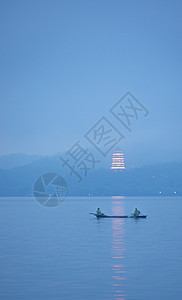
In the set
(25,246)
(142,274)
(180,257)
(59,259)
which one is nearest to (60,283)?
(142,274)

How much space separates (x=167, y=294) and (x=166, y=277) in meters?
3.59

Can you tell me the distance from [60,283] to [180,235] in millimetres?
24678

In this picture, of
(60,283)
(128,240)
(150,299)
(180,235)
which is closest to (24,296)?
(60,283)

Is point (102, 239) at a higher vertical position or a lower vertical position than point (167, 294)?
higher

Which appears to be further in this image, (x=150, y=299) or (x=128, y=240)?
(x=128, y=240)

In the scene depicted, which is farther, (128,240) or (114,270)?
(128,240)

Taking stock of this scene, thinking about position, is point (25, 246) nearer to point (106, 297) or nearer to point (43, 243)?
point (43, 243)

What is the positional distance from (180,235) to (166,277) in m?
22.1

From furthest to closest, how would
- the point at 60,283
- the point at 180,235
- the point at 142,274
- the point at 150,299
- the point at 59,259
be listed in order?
the point at 180,235
the point at 59,259
the point at 142,274
the point at 60,283
the point at 150,299

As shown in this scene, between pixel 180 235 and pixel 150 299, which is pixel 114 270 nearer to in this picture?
pixel 150 299

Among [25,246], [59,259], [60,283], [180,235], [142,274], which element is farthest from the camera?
[180,235]

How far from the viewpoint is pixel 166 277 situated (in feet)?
78.1

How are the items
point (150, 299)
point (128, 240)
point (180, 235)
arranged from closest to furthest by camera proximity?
point (150, 299), point (128, 240), point (180, 235)

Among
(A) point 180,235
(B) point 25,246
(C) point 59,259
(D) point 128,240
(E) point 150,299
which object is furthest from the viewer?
(A) point 180,235
